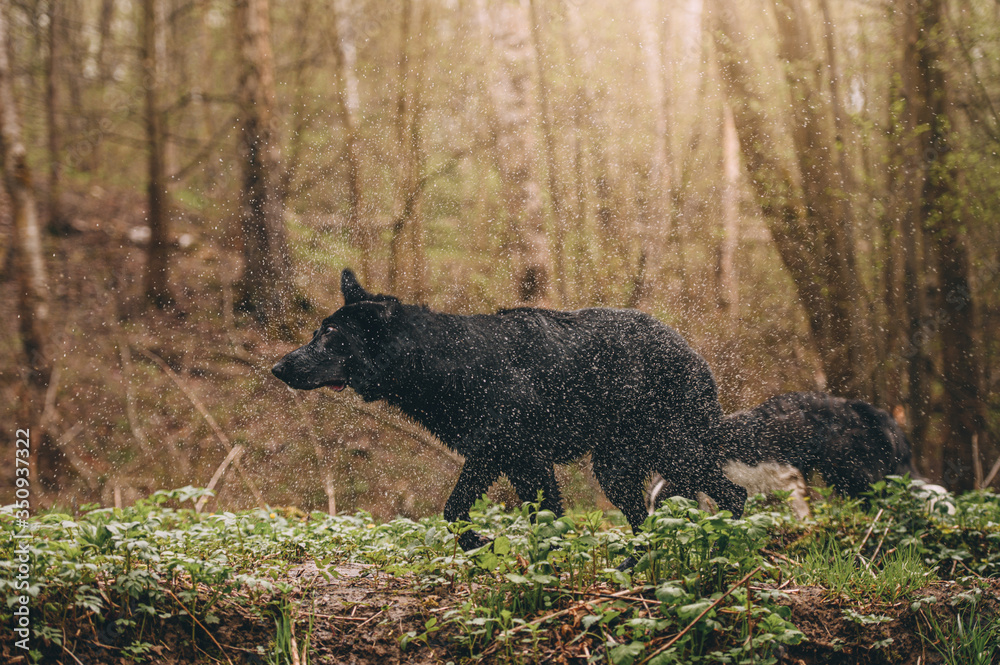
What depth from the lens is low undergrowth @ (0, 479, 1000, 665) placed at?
253 centimetres

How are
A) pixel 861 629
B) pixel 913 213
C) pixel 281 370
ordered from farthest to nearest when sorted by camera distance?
pixel 913 213
pixel 281 370
pixel 861 629

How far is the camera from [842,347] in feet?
26.6

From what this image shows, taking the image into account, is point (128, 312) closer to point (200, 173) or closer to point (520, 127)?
point (200, 173)

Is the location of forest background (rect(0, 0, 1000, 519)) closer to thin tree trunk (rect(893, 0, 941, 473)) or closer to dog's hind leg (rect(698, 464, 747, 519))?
thin tree trunk (rect(893, 0, 941, 473))

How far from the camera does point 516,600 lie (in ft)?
8.93

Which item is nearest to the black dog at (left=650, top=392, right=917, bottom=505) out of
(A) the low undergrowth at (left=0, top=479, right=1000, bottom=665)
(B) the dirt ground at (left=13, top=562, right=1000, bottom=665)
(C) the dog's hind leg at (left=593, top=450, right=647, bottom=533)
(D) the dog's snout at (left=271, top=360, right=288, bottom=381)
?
(C) the dog's hind leg at (left=593, top=450, right=647, bottom=533)

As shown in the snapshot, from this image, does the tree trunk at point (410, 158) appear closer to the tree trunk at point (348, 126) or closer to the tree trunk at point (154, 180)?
the tree trunk at point (348, 126)

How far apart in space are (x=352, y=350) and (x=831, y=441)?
3.78 meters

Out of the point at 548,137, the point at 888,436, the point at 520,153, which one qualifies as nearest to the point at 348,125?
the point at 548,137

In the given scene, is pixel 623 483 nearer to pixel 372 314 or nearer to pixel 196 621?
pixel 372 314

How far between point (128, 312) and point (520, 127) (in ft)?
24.2

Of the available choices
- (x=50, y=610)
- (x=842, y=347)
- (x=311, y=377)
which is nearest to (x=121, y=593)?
A: (x=50, y=610)

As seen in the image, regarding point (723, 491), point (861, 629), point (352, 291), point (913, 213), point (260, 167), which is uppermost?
point (260, 167)

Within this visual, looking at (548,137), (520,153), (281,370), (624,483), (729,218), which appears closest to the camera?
(281,370)
